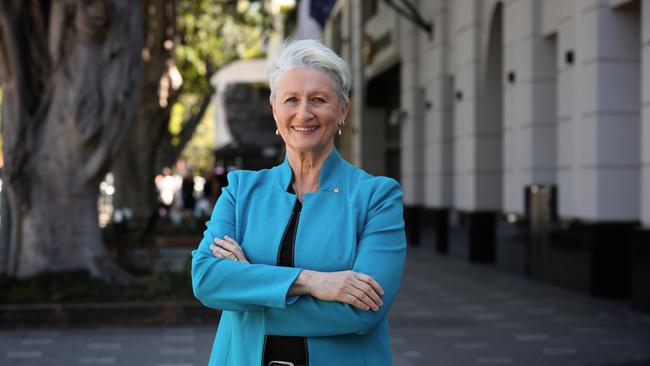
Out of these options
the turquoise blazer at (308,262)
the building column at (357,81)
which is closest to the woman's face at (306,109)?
the turquoise blazer at (308,262)

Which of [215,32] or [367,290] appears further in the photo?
[215,32]

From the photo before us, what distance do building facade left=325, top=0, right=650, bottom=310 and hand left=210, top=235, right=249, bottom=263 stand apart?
8556mm

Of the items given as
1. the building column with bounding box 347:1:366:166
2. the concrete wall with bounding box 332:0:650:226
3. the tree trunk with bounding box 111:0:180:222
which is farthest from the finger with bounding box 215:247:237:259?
the building column with bounding box 347:1:366:166

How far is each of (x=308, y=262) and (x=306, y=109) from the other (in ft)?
1.54

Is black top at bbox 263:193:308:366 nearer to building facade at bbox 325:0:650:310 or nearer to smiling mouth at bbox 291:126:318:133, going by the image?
smiling mouth at bbox 291:126:318:133

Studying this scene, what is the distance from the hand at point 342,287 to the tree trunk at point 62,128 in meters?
9.35

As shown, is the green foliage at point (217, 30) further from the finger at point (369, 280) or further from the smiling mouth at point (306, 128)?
the finger at point (369, 280)

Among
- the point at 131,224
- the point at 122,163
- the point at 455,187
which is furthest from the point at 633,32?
the point at 122,163

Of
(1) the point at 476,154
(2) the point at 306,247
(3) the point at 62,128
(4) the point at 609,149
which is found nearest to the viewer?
(2) the point at 306,247

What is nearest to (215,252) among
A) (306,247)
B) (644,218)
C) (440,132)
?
(306,247)

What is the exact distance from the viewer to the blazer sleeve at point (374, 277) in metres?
3.01

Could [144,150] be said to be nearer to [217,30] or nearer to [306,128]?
[217,30]

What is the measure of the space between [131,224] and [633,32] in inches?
405

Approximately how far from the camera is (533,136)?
15672 millimetres
